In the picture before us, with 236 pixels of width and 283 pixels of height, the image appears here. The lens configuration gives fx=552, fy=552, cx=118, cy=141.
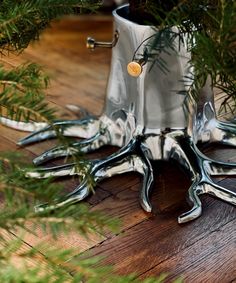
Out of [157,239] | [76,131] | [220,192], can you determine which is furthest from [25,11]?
[76,131]

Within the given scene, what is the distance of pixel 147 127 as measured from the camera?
1.29m

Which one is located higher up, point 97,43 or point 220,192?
point 97,43

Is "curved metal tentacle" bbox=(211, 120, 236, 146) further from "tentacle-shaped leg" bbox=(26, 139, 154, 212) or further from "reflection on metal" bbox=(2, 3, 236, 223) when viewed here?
"tentacle-shaped leg" bbox=(26, 139, 154, 212)

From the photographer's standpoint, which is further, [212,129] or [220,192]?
[212,129]

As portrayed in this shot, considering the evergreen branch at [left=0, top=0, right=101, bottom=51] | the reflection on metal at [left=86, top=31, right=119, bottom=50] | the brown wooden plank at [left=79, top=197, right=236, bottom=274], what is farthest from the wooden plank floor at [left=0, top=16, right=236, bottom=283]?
the evergreen branch at [left=0, top=0, right=101, bottom=51]

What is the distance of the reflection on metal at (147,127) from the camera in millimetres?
1191

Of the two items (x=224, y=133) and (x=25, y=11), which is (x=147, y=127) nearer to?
(x=224, y=133)

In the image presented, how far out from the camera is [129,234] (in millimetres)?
1125

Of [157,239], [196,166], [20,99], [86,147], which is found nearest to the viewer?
[20,99]

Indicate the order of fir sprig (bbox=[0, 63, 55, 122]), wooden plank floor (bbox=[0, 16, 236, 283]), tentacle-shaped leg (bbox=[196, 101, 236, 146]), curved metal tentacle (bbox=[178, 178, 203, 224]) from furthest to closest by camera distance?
tentacle-shaped leg (bbox=[196, 101, 236, 146]), curved metal tentacle (bbox=[178, 178, 203, 224]), wooden plank floor (bbox=[0, 16, 236, 283]), fir sprig (bbox=[0, 63, 55, 122])

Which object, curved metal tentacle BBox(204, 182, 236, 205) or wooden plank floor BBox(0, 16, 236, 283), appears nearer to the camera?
wooden plank floor BBox(0, 16, 236, 283)

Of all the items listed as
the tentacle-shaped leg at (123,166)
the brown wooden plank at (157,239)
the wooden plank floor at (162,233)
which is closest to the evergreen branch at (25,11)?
the wooden plank floor at (162,233)

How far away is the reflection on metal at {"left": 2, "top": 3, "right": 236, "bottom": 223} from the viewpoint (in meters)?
1.19

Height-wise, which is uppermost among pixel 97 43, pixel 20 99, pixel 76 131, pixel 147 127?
pixel 20 99
